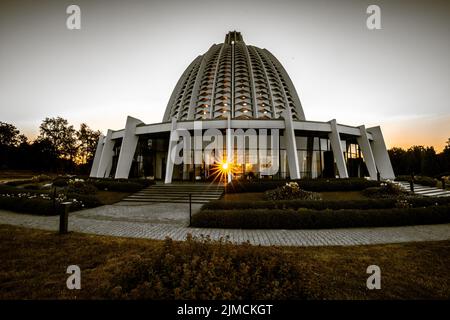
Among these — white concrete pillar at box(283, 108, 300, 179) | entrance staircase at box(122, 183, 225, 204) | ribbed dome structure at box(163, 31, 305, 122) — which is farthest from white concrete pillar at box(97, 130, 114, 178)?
white concrete pillar at box(283, 108, 300, 179)

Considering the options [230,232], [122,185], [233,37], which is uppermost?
[233,37]

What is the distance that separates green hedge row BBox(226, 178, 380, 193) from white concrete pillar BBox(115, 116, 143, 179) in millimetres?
13585

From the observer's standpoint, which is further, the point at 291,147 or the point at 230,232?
the point at 291,147

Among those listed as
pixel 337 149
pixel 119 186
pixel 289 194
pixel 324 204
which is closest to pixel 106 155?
pixel 119 186

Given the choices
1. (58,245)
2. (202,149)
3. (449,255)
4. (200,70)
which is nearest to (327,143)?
(202,149)

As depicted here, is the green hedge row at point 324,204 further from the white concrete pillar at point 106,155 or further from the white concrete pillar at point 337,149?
the white concrete pillar at point 106,155

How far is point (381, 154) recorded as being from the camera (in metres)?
27.5

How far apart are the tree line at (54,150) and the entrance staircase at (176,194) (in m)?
58.6

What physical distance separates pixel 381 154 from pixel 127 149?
31.2m

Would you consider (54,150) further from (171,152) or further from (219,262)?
(219,262)

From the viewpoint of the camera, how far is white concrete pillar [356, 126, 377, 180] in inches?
965

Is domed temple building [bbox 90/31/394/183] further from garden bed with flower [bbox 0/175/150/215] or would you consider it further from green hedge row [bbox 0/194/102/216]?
green hedge row [bbox 0/194/102/216]

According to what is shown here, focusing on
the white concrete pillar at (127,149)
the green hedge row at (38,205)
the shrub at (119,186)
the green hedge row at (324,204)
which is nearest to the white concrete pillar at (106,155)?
the white concrete pillar at (127,149)

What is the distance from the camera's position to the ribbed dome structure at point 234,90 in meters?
41.2
